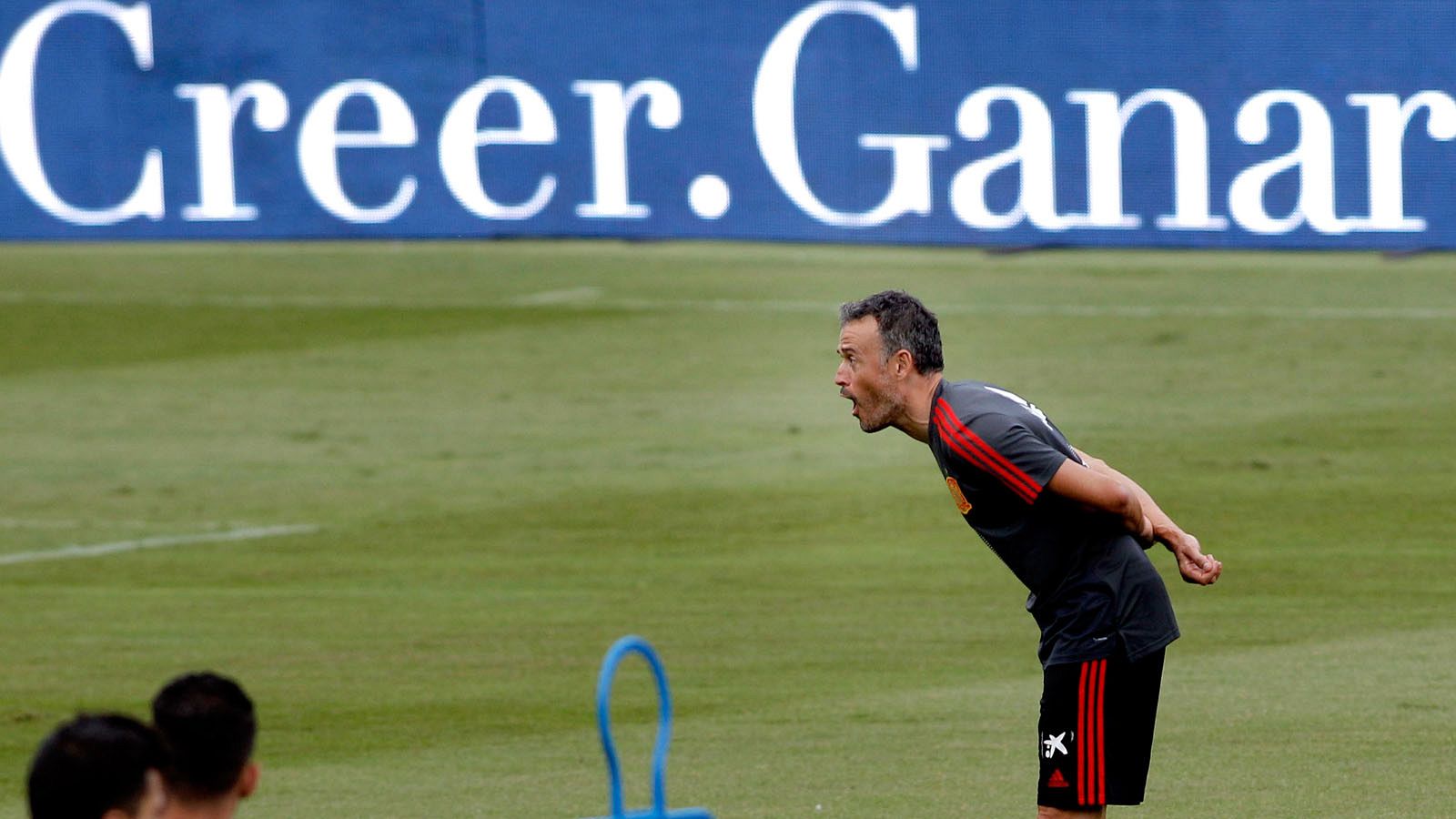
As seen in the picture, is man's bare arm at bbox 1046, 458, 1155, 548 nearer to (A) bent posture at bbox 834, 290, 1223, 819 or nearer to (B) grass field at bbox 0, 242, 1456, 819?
(A) bent posture at bbox 834, 290, 1223, 819

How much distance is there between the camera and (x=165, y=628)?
47.8 feet

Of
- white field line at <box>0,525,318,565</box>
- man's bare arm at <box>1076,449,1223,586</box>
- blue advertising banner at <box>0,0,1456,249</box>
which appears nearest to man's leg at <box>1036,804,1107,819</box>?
man's bare arm at <box>1076,449,1223,586</box>

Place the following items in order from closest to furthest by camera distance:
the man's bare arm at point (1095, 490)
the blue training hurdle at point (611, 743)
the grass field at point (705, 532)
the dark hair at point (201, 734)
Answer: the blue training hurdle at point (611, 743)
the dark hair at point (201, 734)
the man's bare arm at point (1095, 490)
the grass field at point (705, 532)

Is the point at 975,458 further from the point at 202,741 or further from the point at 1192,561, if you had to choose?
the point at 202,741

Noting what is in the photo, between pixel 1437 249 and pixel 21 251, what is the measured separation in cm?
3724

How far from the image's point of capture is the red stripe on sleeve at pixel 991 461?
7.21 m

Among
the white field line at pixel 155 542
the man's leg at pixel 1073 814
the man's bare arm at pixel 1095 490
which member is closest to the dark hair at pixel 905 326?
the man's bare arm at pixel 1095 490

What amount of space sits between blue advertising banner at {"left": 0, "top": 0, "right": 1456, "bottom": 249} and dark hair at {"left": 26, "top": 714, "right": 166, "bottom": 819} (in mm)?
8738

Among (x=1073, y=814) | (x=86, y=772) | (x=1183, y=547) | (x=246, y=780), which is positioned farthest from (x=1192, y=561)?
(x=86, y=772)

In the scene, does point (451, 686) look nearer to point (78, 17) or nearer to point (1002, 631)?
point (1002, 631)

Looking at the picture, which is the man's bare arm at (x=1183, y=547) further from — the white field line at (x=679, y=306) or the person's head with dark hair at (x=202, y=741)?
the white field line at (x=679, y=306)

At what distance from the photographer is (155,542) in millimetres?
18375

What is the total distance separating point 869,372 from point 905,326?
0.56ft

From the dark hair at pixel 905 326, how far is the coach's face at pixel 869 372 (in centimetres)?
3
